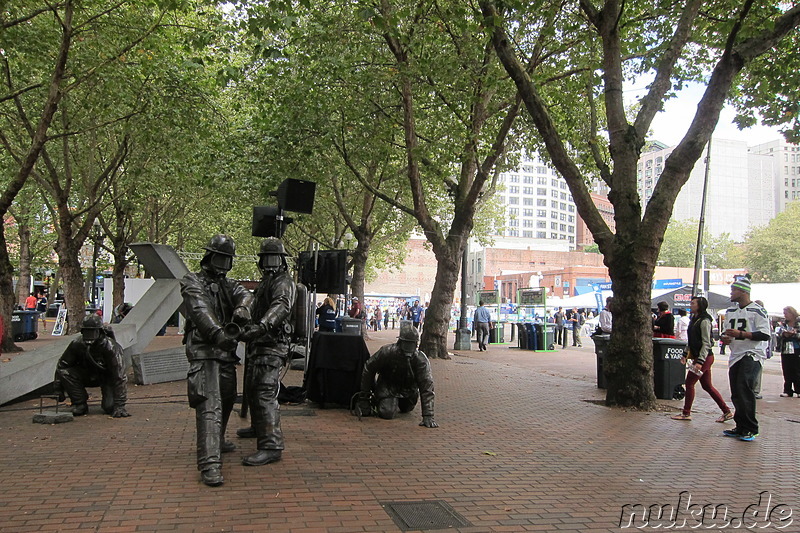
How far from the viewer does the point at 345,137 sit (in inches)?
692

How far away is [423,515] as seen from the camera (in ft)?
13.9

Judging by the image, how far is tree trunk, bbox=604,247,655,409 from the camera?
9.19 m

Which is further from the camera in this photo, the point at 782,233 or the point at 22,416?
the point at 782,233

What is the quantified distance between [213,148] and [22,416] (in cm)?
1116

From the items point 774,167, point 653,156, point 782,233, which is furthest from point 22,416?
point 774,167

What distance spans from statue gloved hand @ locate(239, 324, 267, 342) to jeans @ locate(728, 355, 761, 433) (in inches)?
220

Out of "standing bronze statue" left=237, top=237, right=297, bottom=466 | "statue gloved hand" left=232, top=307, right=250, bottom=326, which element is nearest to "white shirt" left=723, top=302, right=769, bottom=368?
"standing bronze statue" left=237, top=237, right=297, bottom=466

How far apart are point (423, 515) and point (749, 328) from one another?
522 centimetres

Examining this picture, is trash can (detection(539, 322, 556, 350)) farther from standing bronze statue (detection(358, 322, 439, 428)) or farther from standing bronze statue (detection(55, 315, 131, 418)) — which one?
standing bronze statue (detection(55, 315, 131, 418))

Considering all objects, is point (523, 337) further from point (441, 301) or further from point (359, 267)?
point (441, 301)

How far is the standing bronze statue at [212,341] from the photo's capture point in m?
4.84

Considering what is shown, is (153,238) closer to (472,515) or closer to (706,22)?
(706,22)

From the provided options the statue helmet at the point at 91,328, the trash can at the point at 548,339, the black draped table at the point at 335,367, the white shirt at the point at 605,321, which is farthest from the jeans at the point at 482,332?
the statue helmet at the point at 91,328

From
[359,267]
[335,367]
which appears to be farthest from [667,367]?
[359,267]
